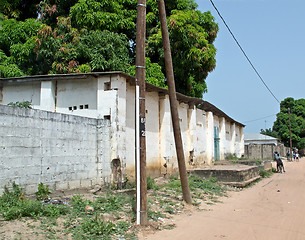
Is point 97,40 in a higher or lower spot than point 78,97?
higher

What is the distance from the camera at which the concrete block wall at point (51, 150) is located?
7012 mm

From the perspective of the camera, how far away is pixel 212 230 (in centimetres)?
664

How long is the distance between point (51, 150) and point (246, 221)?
522 cm

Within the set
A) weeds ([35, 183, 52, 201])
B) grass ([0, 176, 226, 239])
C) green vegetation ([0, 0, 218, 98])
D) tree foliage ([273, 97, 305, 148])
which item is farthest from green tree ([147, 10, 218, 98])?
tree foliage ([273, 97, 305, 148])

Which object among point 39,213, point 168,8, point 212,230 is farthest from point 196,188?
point 168,8

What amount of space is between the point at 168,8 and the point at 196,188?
1246 cm

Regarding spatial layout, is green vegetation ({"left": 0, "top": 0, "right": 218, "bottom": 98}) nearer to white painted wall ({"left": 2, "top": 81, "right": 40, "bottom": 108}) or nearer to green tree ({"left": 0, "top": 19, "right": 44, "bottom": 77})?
green tree ({"left": 0, "top": 19, "right": 44, "bottom": 77})

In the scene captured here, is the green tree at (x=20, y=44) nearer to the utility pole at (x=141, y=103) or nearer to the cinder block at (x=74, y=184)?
the cinder block at (x=74, y=184)

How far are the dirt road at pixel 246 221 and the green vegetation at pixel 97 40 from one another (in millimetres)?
8650

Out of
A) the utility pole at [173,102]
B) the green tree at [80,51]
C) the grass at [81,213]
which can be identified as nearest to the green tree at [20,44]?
the green tree at [80,51]

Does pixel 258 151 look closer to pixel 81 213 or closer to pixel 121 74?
pixel 121 74

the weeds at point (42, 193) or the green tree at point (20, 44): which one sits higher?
the green tree at point (20, 44)

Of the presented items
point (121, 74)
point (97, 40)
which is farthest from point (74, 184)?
point (97, 40)

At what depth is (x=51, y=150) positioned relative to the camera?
26.5ft
